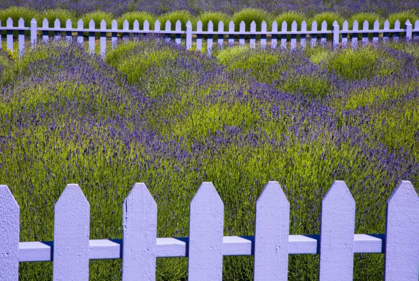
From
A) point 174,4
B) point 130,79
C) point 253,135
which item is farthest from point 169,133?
point 174,4

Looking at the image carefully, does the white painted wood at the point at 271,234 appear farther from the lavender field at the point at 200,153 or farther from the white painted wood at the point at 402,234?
the lavender field at the point at 200,153

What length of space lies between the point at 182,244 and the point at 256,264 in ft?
0.90

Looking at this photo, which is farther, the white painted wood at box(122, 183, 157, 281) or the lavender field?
the lavender field

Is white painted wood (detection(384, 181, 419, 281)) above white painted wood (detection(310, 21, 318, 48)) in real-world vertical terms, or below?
below

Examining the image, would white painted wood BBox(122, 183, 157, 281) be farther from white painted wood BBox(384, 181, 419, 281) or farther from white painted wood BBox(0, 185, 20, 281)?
white painted wood BBox(384, 181, 419, 281)

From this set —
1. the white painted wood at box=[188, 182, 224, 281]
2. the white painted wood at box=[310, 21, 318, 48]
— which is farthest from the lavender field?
the white painted wood at box=[310, 21, 318, 48]

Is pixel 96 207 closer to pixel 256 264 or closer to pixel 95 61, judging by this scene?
pixel 256 264

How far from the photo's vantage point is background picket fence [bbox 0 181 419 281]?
74.7 inches

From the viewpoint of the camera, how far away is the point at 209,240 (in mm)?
1966

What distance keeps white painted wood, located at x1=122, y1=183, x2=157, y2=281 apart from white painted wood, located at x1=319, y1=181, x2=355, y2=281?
0.60 meters

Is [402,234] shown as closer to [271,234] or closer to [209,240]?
[271,234]

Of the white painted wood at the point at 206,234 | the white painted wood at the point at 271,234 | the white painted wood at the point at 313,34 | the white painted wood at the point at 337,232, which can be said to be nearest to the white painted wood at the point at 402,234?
the white painted wood at the point at 337,232

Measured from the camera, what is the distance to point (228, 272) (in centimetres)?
275

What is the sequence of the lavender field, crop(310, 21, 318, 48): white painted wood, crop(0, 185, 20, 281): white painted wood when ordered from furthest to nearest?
crop(310, 21, 318, 48): white painted wood < the lavender field < crop(0, 185, 20, 281): white painted wood
